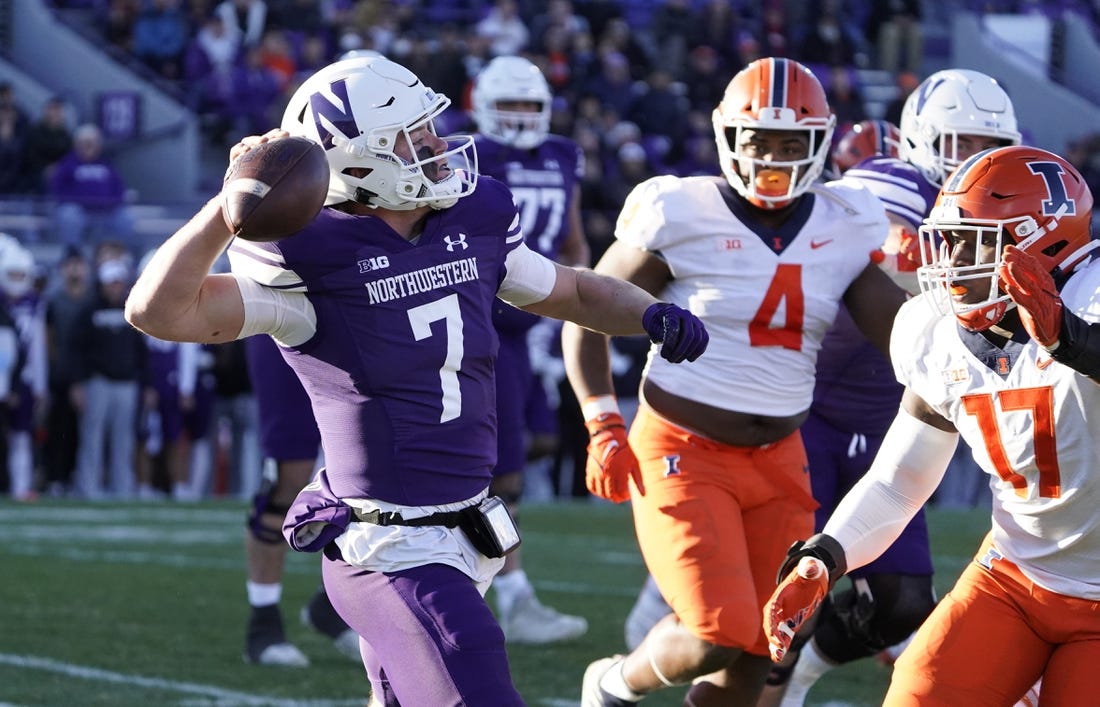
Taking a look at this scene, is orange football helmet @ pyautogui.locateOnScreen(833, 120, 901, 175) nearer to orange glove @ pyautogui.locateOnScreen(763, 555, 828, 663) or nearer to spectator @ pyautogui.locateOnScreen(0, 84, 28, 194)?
orange glove @ pyautogui.locateOnScreen(763, 555, 828, 663)

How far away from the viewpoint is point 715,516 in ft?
14.5

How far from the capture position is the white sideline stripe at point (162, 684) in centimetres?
521

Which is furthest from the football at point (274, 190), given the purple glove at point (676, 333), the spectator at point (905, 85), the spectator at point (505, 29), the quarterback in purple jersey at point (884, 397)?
the spectator at point (505, 29)

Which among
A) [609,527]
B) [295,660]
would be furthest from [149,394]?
[295,660]

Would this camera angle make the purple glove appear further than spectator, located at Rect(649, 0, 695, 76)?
No

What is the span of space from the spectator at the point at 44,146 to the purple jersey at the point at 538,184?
709cm

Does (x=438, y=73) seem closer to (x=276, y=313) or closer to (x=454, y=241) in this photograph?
(x=454, y=241)

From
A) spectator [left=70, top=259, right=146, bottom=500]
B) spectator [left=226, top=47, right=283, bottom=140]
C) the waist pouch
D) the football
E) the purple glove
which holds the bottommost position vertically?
spectator [left=70, top=259, right=146, bottom=500]

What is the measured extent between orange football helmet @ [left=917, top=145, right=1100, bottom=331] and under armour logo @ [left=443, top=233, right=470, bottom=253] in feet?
2.97

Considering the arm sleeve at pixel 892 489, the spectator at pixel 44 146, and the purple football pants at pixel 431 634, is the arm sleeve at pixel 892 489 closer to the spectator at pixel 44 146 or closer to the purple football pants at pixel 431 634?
the purple football pants at pixel 431 634

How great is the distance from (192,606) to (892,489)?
3.99 metres

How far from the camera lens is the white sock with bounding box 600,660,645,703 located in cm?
449

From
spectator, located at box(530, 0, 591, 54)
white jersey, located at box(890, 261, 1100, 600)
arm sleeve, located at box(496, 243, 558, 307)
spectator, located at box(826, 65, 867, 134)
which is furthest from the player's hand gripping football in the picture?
spectator, located at box(530, 0, 591, 54)

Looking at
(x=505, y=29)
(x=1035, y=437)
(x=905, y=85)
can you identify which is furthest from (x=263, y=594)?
(x=905, y=85)
